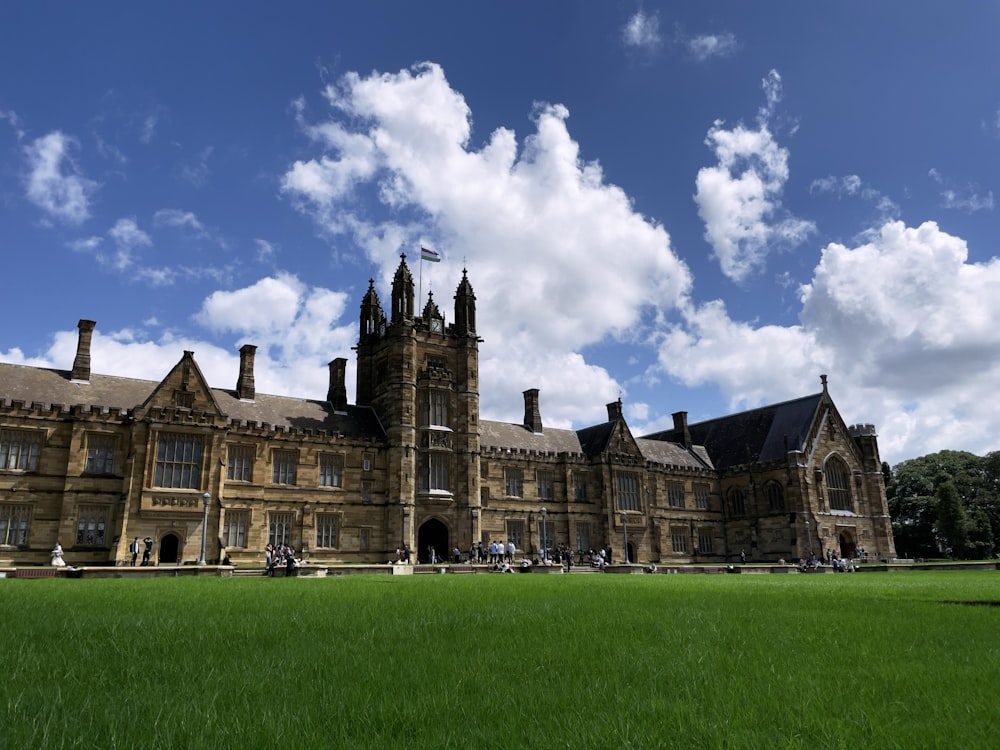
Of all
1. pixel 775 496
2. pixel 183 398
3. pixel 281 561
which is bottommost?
pixel 281 561

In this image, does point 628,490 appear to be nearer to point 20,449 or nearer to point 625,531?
point 625,531

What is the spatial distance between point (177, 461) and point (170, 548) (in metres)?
4.67

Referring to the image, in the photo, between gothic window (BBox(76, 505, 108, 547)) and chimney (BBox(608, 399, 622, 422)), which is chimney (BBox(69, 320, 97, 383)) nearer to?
gothic window (BBox(76, 505, 108, 547))

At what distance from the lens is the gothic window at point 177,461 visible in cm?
3847

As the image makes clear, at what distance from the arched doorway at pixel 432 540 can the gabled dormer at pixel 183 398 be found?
15587 mm

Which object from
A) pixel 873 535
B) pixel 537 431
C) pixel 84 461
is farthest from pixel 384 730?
pixel 873 535

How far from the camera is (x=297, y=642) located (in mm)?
7449

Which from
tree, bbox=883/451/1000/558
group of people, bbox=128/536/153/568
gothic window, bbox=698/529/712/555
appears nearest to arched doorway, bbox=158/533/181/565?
group of people, bbox=128/536/153/568

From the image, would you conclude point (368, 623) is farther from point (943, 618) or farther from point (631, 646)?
point (943, 618)

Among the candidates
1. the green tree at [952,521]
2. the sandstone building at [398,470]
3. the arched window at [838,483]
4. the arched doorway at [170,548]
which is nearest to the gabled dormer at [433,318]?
the sandstone building at [398,470]

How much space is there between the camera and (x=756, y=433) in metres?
65.5

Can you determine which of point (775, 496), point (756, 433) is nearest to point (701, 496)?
point (775, 496)

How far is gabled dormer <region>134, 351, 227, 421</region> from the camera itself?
3875 centimetres

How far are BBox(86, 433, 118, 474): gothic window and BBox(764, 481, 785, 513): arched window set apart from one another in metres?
49.1
